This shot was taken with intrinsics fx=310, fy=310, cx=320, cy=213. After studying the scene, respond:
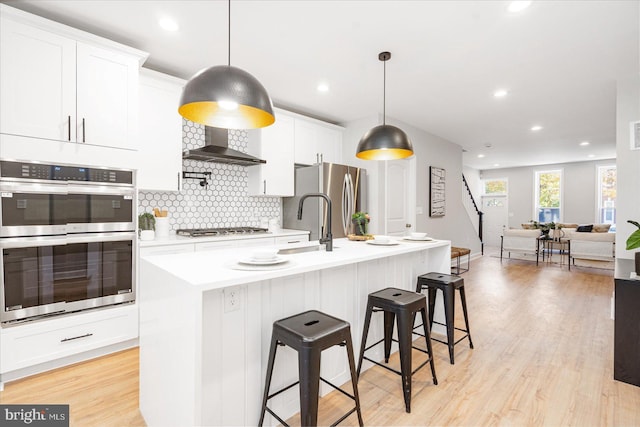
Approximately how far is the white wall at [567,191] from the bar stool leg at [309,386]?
11153 millimetres

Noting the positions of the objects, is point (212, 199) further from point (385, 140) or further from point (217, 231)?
point (385, 140)

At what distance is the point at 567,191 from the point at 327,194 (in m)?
9.40

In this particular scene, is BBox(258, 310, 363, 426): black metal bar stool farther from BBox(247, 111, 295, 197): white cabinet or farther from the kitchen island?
BBox(247, 111, 295, 197): white cabinet

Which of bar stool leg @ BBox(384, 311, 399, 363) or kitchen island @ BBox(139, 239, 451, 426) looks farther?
bar stool leg @ BBox(384, 311, 399, 363)

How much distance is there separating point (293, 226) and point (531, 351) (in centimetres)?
303

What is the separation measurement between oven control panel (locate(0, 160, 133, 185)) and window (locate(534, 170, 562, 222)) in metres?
11.7

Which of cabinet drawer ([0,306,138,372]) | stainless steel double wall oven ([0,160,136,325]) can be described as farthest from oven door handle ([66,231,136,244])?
cabinet drawer ([0,306,138,372])

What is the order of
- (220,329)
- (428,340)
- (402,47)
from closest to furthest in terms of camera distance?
(220,329)
(428,340)
(402,47)

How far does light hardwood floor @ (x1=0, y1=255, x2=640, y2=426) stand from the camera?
186 centimetres

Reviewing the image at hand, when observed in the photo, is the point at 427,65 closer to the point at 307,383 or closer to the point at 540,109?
the point at 540,109

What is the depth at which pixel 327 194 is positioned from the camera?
413 cm

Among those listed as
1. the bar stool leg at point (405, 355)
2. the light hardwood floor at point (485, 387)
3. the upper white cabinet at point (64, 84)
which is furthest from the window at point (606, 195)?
the upper white cabinet at point (64, 84)

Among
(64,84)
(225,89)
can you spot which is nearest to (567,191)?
(225,89)

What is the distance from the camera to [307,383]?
141 cm
